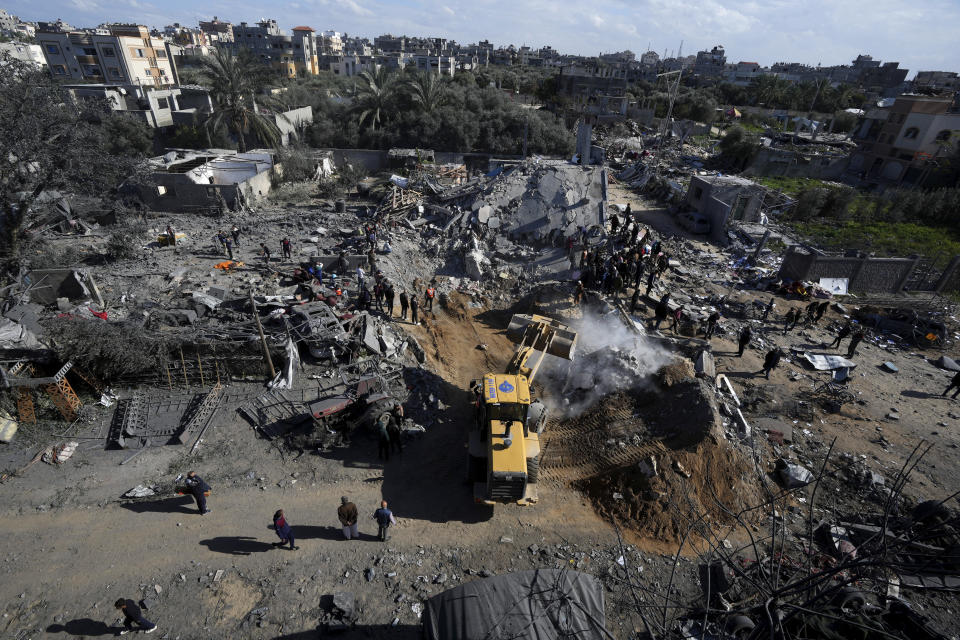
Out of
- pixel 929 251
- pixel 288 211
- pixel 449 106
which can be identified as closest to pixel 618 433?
pixel 288 211

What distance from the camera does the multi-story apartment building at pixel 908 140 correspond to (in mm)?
34562

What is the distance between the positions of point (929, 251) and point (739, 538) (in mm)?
23367

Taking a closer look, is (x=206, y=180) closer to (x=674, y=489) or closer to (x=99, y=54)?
(x=674, y=489)

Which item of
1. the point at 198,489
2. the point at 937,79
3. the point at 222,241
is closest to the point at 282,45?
the point at 222,241

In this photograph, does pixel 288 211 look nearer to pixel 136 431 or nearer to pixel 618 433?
pixel 136 431

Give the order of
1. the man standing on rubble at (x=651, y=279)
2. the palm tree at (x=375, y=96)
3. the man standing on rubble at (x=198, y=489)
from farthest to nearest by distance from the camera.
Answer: the palm tree at (x=375, y=96) → the man standing on rubble at (x=651, y=279) → the man standing on rubble at (x=198, y=489)

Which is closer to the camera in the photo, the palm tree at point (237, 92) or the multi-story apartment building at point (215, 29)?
the palm tree at point (237, 92)

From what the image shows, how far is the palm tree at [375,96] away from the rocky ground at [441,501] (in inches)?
995

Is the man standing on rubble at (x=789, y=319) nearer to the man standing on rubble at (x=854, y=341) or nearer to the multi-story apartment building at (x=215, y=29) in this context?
the man standing on rubble at (x=854, y=341)

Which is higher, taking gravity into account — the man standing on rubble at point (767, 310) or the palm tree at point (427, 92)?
the palm tree at point (427, 92)

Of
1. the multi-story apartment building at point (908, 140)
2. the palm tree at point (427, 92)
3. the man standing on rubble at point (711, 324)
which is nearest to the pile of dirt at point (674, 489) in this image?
the man standing on rubble at point (711, 324)

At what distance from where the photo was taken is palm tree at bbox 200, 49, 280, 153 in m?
27.0

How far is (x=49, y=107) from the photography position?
15836mm

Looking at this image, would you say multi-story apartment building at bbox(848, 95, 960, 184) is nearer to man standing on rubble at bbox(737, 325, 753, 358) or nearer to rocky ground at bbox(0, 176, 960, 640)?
rocky ground at bbox(0, 176, 960, 640)
